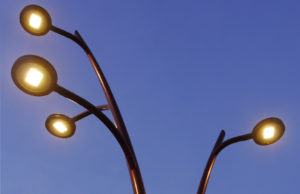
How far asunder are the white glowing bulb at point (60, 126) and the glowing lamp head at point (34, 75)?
73.6 inches

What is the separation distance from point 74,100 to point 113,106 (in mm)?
1301

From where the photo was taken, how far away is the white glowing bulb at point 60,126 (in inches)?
221

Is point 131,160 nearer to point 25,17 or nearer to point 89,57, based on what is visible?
point 89,57

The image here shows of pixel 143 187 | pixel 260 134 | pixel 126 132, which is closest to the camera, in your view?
pixel 143 187

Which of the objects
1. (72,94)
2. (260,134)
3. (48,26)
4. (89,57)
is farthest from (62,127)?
(260,134)

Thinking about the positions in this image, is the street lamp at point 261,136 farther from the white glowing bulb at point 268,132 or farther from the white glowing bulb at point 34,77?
the white glowing bulb at point 34,77

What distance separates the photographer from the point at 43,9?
5766 mm

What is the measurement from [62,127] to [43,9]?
1.73 m

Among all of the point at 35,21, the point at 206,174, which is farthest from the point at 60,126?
the point at 206,174

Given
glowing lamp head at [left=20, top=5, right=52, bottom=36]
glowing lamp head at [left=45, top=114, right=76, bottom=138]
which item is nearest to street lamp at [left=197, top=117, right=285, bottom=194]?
glowing lamp head at [left=45, top=114, right=76, bottom=138]

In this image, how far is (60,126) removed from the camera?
5.63m

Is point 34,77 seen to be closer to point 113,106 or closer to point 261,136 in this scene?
point 113,106

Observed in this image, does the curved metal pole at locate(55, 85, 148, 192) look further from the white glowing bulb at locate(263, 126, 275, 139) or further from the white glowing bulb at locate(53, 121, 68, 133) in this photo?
the white glowing bulb at locate(263, 126, 275, 139)

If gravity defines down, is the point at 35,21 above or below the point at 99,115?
above
